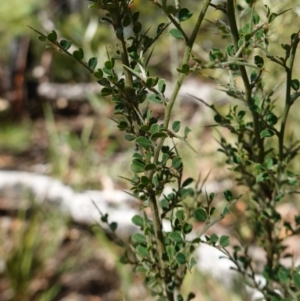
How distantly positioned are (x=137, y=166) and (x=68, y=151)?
7.22 ft

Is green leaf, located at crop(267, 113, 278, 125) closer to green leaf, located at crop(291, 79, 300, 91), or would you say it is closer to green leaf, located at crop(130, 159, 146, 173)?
green leaf, located at crop(291, 79, 300, 91)

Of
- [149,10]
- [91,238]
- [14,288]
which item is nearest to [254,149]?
[14,288]

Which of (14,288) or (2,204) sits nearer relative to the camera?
(14,288)

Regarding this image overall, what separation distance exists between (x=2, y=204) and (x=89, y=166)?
0.43 meters

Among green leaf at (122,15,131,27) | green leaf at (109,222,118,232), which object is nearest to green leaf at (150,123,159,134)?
green leaf at (122,15,131,27)

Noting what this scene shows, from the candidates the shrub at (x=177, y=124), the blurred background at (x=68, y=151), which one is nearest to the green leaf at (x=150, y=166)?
the shrub at (x=177, y=124)

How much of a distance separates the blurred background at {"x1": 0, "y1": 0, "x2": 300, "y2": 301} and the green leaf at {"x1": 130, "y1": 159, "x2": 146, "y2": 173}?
0.10m

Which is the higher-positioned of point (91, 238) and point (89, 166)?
point (89, 166)

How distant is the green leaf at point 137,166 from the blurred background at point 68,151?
10 cm

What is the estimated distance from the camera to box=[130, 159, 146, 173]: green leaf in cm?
49

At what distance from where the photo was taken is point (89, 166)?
2.12 m

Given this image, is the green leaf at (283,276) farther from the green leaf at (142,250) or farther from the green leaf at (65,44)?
the green leaf at (65,44)

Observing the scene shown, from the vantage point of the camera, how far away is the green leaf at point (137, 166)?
488 millimetres

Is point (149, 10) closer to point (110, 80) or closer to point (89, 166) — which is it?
point (89, 166)
